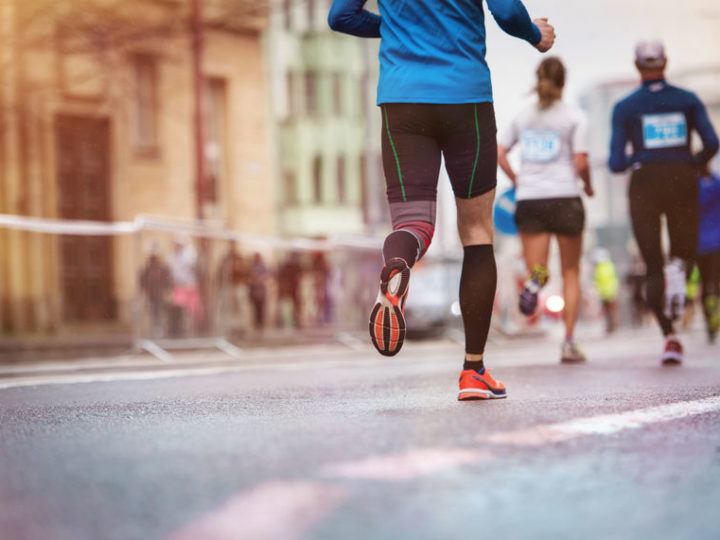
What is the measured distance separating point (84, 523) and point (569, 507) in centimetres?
91

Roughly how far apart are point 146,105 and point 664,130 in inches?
780

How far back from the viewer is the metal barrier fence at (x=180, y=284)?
535 inches

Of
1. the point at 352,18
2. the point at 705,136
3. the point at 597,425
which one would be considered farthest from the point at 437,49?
the point at 705,136

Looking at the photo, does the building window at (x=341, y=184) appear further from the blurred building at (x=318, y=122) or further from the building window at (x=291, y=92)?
the building window at (x=291, y=92)

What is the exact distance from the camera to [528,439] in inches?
132

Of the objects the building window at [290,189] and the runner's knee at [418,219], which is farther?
the building window at [290,189]

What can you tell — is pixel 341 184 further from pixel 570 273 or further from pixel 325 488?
pixel 325 488

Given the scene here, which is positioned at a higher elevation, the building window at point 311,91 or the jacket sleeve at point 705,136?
the building window at point 311,91

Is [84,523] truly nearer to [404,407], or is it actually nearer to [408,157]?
[404,407]

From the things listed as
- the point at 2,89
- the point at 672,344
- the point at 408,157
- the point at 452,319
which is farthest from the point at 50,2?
the point at 408,157

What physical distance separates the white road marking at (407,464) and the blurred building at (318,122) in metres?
38.6

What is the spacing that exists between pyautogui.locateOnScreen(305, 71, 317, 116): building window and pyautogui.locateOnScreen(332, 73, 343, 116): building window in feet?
2.31

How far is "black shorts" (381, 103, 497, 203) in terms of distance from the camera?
4875mm

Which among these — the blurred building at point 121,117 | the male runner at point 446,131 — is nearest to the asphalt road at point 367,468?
the male runner at point 446,131
